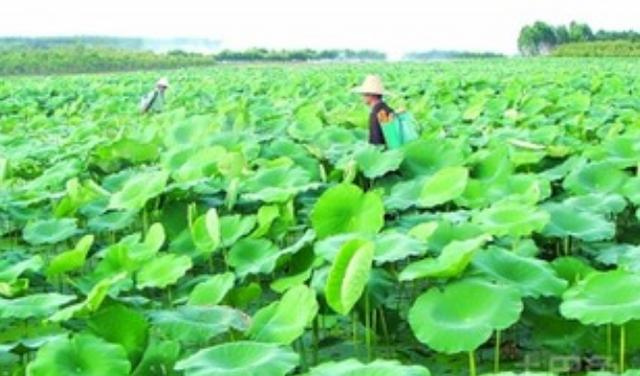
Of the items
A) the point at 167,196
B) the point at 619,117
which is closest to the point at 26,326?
the point at 167,196

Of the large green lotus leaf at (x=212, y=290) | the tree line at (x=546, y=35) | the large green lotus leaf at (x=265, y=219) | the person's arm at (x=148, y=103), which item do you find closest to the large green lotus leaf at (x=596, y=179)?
the large green lotus leaf at (x=265, y=219)

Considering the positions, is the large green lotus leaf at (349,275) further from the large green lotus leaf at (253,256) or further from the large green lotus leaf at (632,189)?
the large green lotus leaf at (632,189)

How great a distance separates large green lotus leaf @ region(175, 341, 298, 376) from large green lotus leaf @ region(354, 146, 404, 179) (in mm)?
2026

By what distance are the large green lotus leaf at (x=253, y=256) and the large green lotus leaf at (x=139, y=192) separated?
65 centimetres

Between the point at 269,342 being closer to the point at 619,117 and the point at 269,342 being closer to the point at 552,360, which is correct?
the point at 552,360

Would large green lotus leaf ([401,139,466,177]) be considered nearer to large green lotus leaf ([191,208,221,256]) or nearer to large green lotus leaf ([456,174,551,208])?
large green lotus leaf ([456,174,551,208])

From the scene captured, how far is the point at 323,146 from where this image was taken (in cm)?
536

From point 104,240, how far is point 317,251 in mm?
1990

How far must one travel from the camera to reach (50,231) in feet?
12.8

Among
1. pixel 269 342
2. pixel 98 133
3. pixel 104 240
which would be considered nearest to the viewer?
pixel 269 342

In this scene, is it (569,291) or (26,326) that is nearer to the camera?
(569,291)

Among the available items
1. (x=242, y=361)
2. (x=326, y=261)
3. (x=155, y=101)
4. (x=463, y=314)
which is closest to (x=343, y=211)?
(x=326, y=261)

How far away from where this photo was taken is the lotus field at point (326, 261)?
8.13 feet

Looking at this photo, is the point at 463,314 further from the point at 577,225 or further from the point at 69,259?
the point at 69,259
